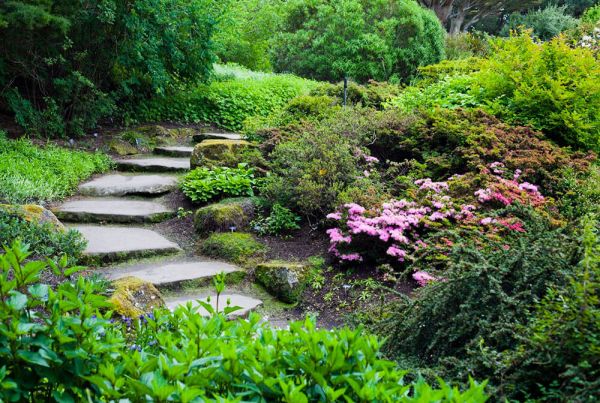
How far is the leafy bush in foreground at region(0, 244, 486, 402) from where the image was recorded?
151cm

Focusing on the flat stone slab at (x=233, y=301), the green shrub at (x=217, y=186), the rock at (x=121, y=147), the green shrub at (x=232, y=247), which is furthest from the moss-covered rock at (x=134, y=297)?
the rock at (x=121, y=147)

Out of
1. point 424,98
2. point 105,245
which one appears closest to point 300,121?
point 424,98

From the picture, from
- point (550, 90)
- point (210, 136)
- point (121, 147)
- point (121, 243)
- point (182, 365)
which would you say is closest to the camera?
point (182, 365)

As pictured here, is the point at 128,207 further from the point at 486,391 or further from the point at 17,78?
the point at 486,391

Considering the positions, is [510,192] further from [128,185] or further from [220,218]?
[128,185]

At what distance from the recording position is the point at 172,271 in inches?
203

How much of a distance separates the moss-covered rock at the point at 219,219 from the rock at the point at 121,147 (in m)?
2.75

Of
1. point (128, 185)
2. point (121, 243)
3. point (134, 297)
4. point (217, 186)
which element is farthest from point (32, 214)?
point (217, 186)

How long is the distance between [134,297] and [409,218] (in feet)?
8.25

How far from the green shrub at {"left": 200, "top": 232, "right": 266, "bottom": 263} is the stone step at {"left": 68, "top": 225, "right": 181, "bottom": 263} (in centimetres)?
33

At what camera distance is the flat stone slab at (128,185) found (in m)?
6.93

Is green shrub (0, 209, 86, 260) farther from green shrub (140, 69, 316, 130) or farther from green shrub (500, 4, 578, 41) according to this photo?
green shrub (500, 4, 578, 41)

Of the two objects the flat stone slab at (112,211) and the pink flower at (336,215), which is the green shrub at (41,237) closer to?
the flat stone slab at (112,211)

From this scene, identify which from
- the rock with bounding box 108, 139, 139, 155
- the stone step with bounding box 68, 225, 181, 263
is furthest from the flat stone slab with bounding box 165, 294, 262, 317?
the rock with bounding box 108, 139, 139, 155
